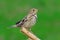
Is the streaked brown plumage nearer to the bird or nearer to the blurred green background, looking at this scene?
the bird

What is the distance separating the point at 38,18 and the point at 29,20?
6950mm

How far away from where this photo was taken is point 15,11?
18016mm

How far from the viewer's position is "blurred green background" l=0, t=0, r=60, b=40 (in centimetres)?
1560

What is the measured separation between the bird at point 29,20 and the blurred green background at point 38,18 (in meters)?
4.66

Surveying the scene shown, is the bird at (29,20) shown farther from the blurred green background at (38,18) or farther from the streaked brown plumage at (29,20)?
the blurred green background at (38,18)

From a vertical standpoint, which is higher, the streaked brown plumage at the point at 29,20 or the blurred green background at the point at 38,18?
the blurred green background at the point at 38,18

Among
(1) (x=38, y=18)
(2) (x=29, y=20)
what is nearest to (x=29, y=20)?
(2) (x=29, y=20)

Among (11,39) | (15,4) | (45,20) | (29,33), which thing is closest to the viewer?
(29,33)

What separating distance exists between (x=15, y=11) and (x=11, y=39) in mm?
3113

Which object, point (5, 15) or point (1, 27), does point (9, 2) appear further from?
point (1, 27)

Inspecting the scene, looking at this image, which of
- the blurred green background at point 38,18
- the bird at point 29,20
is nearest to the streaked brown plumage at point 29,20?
the bird at point 29,20

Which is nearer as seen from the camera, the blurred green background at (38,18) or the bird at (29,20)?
the bird at (29,20)

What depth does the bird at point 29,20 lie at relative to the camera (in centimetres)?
938

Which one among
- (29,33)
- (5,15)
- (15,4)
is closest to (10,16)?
(5,15)
